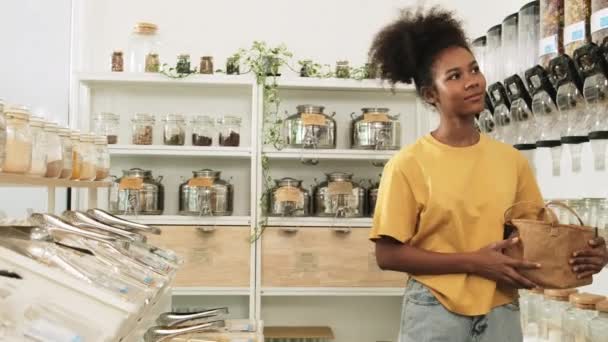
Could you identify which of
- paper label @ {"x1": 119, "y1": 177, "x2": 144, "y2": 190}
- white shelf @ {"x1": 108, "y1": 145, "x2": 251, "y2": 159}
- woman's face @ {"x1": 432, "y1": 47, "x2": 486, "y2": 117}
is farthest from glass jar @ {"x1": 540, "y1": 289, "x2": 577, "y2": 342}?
paper label @ {"x1": 119, "y1": 177, "x2": 144, "y2": 190}

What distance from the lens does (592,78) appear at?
183 cm

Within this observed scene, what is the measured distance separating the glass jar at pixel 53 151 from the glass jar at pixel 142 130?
1655mm

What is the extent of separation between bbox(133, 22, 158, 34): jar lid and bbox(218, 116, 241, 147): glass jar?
0.56 m

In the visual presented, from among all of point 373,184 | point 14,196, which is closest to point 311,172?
point 373,184

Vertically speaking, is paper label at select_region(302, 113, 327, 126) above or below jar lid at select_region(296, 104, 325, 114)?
below

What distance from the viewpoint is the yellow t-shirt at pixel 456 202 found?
1.60 metres

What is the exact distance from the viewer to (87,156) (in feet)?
7.34

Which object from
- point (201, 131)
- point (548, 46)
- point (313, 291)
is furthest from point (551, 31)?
point (201, 131)

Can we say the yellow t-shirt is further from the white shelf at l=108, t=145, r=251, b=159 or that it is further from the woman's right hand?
the white shelf at l=108, t=145, r=251, b=159

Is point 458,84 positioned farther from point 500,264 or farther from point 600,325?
point 600,325

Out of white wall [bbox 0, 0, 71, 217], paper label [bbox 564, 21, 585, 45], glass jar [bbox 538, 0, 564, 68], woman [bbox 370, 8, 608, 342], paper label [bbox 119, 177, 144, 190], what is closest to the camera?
woman [bbox 370, 8, 608, 342]

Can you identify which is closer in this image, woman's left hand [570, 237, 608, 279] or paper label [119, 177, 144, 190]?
woman's left hand [570, 237, 608, 279]

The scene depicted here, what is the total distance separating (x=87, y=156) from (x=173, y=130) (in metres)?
1.27

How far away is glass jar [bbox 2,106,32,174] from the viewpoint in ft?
4.76
